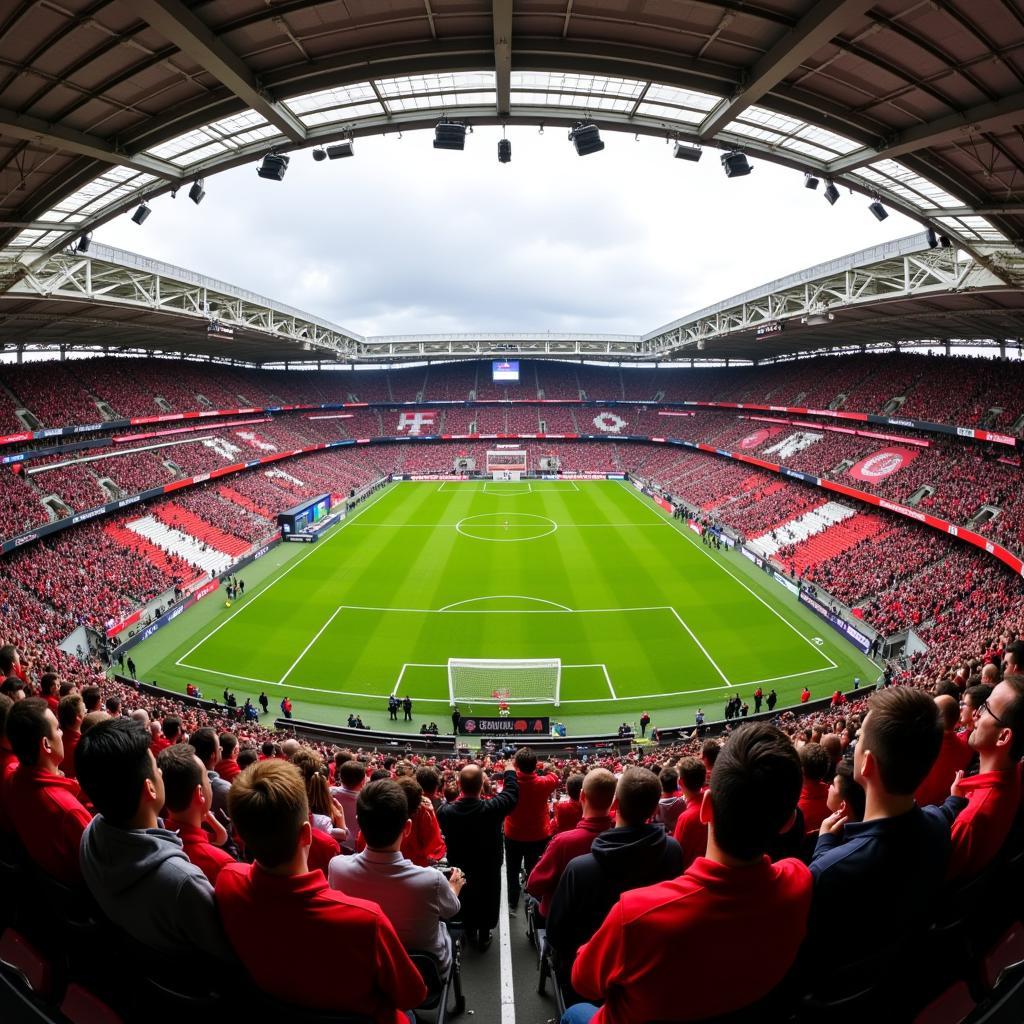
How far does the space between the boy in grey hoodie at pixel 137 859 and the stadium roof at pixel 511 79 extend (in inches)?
339

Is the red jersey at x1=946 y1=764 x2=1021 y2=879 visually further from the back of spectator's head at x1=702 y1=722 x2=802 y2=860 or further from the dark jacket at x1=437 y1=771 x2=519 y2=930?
the dark jacket at x1=437 y1=771 x2=519 y2=930

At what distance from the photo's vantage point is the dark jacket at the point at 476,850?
17.0 feet

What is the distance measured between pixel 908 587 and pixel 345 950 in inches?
1216

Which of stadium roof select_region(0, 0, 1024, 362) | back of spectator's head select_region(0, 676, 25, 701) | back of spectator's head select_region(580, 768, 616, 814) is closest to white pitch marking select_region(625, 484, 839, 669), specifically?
stadium roof select_region(0, 0, 1024, 362)

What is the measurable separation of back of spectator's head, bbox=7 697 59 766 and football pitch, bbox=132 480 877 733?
1806cm

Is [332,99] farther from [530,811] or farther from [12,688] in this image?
[530,811]

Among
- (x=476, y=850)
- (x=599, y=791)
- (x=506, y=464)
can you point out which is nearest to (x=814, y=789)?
(x=599, y=791)

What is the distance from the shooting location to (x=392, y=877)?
3.32 meters

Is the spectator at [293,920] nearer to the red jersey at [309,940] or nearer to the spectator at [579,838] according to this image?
the red jersey at [309,940]

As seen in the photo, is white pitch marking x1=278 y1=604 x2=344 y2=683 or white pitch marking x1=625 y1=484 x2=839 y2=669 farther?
white pitch marking x1=625 y1=484 x2=839 y2=669

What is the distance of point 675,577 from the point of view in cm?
3506

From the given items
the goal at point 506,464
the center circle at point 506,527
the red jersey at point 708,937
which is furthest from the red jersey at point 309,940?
the goal at point 506,464

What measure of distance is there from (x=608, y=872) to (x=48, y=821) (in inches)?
122

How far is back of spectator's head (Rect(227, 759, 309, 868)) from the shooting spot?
94.3 inches
